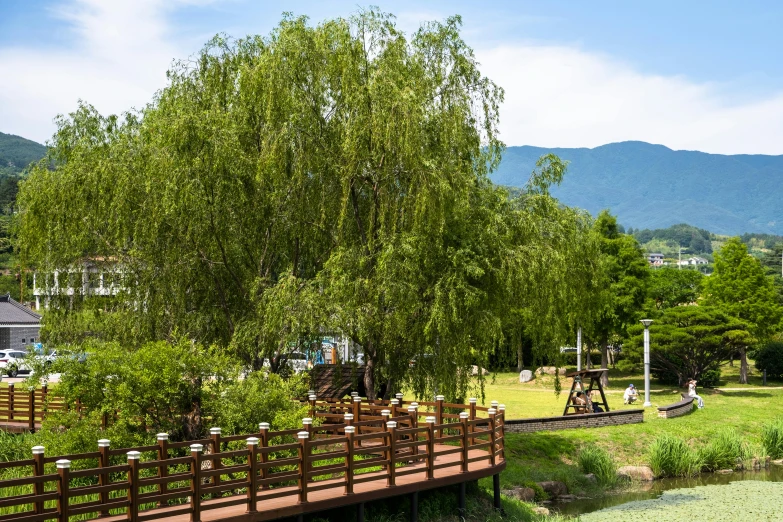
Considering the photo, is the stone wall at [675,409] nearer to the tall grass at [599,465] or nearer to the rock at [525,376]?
the tall grass at [599,465]

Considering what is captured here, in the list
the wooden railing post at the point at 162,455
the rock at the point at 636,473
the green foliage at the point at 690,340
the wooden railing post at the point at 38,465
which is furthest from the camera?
the green foliage at the point at 690,340

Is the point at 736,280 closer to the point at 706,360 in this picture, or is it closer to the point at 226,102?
the point at 706,360

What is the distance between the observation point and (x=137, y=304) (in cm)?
2462

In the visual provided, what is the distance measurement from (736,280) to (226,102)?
3814 cm

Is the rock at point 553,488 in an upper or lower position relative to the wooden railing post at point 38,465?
lower

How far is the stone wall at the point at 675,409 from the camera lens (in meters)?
34.3

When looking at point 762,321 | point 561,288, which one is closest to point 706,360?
point 762,321

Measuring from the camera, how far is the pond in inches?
881

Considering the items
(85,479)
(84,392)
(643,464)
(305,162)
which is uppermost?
(305,162)

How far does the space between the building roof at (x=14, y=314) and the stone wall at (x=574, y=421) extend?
42429 mm

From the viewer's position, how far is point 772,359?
175ft

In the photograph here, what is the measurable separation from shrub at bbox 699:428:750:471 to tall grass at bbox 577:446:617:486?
3.82 meters

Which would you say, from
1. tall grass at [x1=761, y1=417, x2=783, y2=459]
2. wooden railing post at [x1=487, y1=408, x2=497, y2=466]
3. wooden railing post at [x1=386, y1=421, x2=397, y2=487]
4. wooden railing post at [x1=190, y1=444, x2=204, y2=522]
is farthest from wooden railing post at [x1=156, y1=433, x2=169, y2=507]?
tall grass at [x1=761, y1=417, x2=783, y2=459]

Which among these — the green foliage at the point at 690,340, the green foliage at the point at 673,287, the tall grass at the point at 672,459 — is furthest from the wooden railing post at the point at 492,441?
the green foliage at the point at 673,287
